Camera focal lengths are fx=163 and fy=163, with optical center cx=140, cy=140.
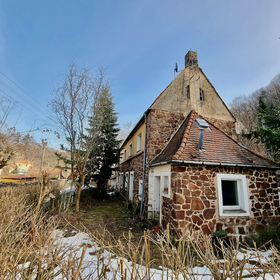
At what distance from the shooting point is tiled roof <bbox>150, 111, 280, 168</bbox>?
5.96 m

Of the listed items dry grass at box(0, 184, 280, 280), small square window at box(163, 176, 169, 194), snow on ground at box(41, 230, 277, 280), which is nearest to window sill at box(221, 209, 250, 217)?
snow on ground at box(41, 230, 277, 280)

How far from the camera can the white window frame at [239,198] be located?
19.3ft

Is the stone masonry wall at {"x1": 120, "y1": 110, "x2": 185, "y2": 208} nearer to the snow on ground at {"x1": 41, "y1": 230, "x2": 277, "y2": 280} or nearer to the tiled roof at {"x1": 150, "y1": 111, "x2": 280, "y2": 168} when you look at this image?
the tiled roof at {"x1": 150, "y1": 111, "x2": 280, "y2": 168}

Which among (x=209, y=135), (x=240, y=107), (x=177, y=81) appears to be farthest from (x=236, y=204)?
(x=240, y=107)

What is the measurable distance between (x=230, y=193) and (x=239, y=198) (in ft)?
2.06

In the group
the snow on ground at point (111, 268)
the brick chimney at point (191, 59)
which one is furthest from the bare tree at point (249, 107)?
the snow on ground at point (111, 268)

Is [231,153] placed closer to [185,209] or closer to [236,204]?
[236,204]

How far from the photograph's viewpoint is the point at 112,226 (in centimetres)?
721

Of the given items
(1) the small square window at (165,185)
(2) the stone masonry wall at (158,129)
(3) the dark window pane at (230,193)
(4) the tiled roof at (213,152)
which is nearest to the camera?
(4) the tiled roof at (213,152)

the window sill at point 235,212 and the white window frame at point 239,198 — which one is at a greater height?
the white window frame at point 239,198

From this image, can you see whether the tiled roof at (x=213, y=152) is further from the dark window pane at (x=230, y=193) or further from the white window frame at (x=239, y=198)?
the dark window pane at (x=230, y=193)

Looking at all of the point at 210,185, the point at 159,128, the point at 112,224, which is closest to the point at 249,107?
the point at 159,128

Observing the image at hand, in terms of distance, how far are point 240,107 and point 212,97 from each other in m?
24.3

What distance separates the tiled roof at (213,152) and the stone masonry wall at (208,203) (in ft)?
1.02
